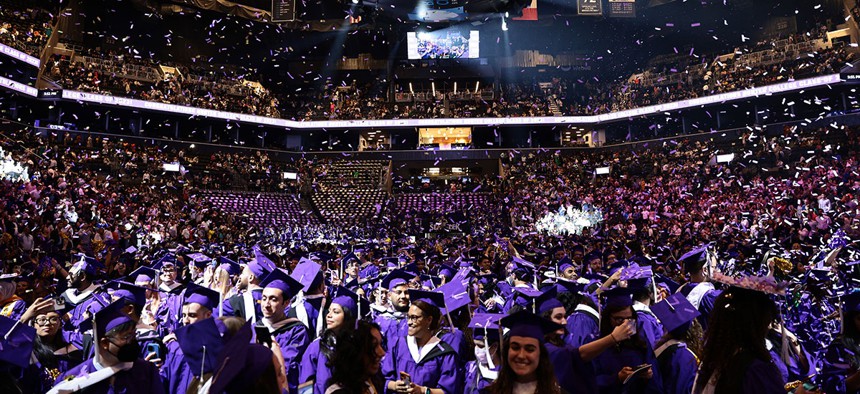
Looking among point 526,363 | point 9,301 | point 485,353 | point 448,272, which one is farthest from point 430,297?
point 448,272

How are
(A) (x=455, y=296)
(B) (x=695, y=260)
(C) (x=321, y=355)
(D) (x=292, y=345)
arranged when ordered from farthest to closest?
1. (B) (x=695, y=260)
2. (A) (x=455, y=296)
3. (D) (x=292, y=345)
4. (C) (x=321, y=355)

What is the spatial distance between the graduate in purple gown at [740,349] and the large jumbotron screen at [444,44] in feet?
128

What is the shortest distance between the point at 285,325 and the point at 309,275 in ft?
4.27

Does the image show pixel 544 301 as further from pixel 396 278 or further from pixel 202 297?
pixel 202 297

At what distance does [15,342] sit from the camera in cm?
309

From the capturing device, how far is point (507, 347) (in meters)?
3.04

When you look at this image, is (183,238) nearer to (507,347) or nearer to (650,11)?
(507,347)

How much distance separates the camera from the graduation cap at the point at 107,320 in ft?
10.5

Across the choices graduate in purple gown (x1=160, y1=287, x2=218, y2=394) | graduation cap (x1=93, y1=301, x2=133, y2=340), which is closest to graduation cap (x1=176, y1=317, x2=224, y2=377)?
graduation cap (x1=93, y1=301, x2=133, y2=340)

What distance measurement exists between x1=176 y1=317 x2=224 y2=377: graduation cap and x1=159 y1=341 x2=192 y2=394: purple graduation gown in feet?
4.73

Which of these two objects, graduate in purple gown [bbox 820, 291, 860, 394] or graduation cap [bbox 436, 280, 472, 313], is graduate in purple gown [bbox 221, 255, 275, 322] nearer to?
graduation cap [bbox 436, 280, 472, 313]

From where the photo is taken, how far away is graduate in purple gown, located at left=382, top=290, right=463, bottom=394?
4.23 metres

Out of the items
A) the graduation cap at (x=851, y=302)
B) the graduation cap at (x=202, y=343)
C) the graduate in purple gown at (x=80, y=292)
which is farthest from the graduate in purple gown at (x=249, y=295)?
the graduation cap at (x=851, y=302)

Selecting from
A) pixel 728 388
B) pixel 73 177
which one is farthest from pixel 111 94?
pixel 728 388
